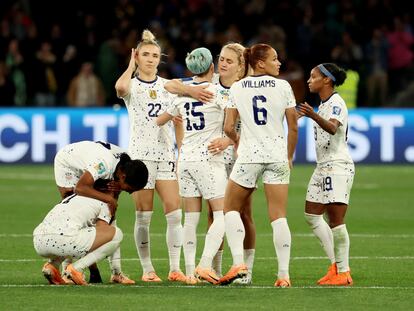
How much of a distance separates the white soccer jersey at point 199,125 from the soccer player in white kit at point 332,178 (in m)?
0.91

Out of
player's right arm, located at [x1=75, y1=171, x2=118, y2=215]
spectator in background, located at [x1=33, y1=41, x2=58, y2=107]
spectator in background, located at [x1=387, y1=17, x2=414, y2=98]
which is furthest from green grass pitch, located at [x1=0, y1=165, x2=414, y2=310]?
spectator in background, located at [x1=387, y1=17, x2=414, y2=98]

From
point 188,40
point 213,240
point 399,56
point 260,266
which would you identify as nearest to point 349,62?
point 399,56

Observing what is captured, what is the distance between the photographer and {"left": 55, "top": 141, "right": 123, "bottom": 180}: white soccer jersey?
10.8 meters

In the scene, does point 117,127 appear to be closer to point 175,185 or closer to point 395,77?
point 395,77

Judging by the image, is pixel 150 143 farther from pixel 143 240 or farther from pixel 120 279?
pixel 120 279

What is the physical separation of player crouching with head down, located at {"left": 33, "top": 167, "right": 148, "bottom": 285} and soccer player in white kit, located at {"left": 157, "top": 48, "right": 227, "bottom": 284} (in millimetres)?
885

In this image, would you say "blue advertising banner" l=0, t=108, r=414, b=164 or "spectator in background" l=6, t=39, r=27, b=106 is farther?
"spectator in background" l=6, t=39, r=27, b=106

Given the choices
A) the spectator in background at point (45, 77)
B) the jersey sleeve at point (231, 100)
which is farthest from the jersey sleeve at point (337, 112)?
the spectator in background at point (45, 77)

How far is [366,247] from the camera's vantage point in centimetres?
1445

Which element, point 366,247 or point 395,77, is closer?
point 366,247

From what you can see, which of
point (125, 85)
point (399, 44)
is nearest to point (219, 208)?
point (125, 85)

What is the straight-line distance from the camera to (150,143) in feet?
38.9

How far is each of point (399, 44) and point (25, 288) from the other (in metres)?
19.1

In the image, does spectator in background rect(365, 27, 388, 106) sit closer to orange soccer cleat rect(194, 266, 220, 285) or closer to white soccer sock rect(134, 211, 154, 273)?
white soccer sock rect(134, 211, 154, 273)
